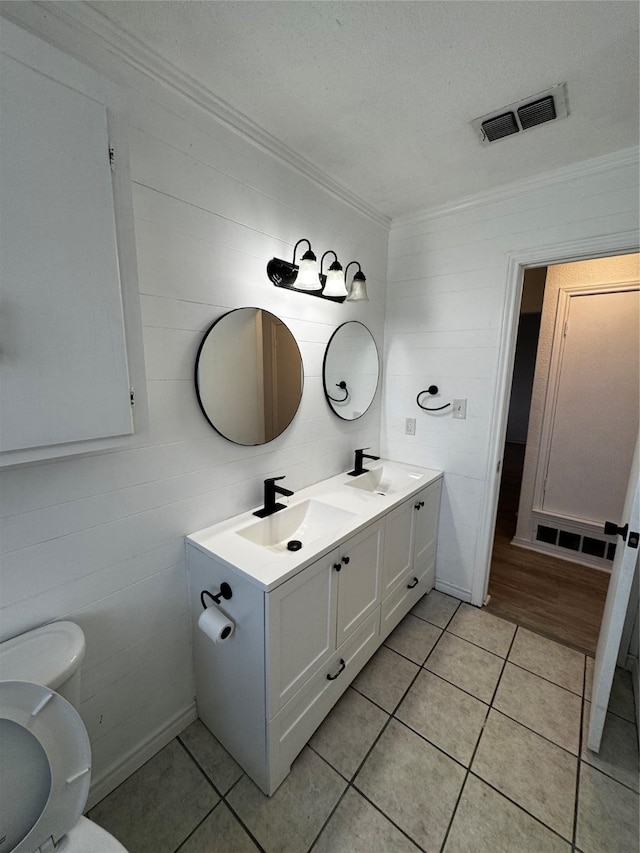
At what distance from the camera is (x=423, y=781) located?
1276 millimetres

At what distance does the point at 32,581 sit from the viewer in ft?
3.28

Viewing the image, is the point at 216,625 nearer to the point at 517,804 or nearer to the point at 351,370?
the point at 517,804

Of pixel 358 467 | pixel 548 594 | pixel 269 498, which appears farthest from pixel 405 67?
pixel 548 594

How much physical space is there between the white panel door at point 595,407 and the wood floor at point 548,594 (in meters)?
0.46

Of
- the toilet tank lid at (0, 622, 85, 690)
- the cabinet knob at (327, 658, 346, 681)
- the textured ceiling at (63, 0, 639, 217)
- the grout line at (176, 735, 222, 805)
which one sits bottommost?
the grout line at (176, 735, 222, 805)

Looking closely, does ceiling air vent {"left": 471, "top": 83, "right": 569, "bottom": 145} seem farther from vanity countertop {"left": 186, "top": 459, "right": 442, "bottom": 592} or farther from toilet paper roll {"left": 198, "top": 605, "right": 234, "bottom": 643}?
toilet paper roll {"left": 198, "top": 605, "right": 234, "bottom": 643}

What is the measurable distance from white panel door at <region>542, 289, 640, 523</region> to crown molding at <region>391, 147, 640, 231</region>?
116cm

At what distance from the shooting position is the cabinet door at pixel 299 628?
1128mm

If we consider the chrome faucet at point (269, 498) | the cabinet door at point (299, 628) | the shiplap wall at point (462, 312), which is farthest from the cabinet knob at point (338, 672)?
the shiplap wall at point (462, 312)

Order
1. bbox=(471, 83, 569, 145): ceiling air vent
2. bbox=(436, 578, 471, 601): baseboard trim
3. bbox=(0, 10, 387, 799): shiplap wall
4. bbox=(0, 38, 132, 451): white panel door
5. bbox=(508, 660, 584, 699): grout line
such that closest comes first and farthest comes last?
bbox=(0, 38, 132, 451): white panel door
bbox=(0, 10, 387, 799): shiplap wall
bbox=(471, 83, 569, 145): ceiling air vent
bbox=(508, 660, 584, 699): grout line
bbox=(436, 578, 471, 601): baseboard trim

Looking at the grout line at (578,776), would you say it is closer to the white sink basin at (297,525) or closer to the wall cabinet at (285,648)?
the wall cabinet at (285,648)

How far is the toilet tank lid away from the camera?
886mm

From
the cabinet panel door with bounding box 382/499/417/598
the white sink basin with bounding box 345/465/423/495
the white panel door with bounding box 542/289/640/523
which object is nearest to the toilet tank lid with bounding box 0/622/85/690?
the cabinet panel door with bounding box 382/499/417/598

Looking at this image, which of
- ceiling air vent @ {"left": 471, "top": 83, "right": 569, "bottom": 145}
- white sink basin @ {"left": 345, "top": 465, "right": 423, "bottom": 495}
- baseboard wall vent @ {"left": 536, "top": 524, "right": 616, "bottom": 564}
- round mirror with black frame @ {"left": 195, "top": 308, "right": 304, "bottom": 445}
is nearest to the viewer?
ceiling air vent @ {"left": 471, "top": 83, "right": 569, "bottom": 145}
